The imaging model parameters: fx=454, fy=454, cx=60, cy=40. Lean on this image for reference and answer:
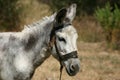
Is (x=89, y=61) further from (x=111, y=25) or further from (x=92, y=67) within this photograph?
(x=111, y=25)

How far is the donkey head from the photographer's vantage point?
5.26 meters

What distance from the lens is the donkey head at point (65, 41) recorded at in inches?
207

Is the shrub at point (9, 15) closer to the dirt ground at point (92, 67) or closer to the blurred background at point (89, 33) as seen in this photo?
the blurred background at point (89, 33)

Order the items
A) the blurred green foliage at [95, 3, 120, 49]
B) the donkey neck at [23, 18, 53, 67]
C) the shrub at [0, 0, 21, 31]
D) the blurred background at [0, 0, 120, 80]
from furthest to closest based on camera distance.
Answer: the shrub at [0, 0, 21, 31] < the blurred green foliage at [95, 3, 120, 49] < the blurred background at [0, 0, 120, 80] < the donkey neck at [23, 18, 53, 67]

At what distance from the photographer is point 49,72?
991 cm

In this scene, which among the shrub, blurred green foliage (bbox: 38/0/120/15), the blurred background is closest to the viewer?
the blurred background

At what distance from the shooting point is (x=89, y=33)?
16516 millimetres

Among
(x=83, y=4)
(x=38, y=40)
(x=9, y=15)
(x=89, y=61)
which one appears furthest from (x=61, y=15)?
(x=83, y=4)

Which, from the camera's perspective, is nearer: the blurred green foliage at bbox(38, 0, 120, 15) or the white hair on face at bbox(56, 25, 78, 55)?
the white hair on face at bbox(56, 25, 78, 55)

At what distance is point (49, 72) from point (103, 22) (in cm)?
442

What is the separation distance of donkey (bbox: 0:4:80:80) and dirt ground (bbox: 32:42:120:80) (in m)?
3.57

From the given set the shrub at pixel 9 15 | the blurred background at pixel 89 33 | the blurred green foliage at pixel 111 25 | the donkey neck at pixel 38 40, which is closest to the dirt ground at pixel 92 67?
the blurred background at pixel 89 33

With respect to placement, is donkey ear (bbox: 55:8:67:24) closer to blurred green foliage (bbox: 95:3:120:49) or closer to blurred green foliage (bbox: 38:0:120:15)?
blurred green foliage (bbox: 95:3:120:49)

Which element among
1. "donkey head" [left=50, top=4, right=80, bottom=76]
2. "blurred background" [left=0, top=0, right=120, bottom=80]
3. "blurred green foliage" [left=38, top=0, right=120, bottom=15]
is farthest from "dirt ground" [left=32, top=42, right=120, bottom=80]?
"blurred green foliage" [left=38, top=0, right=120, bottom=15]
